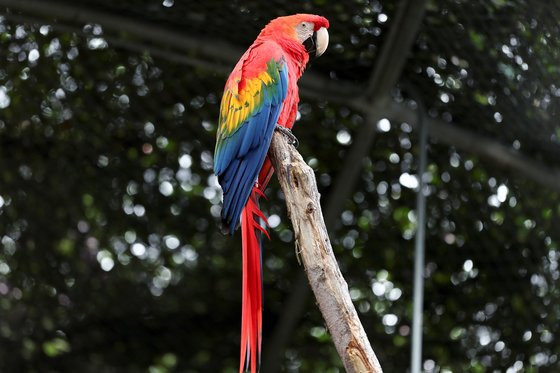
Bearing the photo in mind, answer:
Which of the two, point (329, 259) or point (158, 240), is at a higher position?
point (329, 259)

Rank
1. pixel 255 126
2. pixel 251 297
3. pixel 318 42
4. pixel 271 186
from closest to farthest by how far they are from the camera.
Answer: pixel 251 297 → pixel 255 126 → pixel 318 42 → pixel 271 186

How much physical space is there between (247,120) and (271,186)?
46.6 inches

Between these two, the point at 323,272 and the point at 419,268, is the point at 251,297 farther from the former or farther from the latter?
the point at 419,268

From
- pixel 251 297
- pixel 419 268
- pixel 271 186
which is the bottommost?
pixel 271 186

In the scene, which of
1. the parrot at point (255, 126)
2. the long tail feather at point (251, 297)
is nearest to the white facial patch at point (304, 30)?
the parrot at point (255, 126)

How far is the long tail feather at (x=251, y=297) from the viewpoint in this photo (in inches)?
60.2

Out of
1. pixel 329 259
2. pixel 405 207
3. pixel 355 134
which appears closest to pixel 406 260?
pixel 405 207

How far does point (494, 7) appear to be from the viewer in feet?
8.05

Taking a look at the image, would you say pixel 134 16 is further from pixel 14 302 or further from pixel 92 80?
pixel 14 302

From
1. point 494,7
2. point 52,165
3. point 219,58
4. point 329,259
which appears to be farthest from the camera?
point 52,165

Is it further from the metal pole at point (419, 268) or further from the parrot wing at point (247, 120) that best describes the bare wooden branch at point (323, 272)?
the metal pole at point (419, 268)

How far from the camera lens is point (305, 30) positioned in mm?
2029

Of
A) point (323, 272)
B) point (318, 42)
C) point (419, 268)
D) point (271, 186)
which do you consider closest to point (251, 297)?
point (323, 272)

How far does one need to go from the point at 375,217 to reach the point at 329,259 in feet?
5.52
